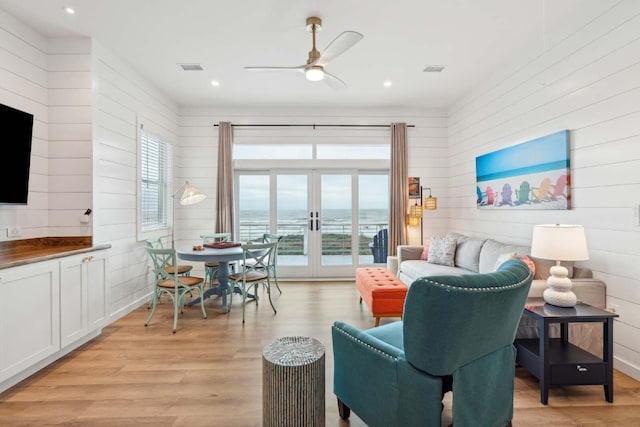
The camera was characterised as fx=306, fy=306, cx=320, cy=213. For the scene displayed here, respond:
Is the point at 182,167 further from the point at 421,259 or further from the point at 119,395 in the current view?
the point at 421,259

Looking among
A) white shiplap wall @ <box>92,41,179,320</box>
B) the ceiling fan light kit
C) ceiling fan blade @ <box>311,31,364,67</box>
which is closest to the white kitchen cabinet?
white shiplap wall @ <box>92,41,179,320</box>

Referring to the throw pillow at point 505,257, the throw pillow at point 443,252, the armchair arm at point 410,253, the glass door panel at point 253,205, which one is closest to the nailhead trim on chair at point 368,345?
the throw pillow at point 505,257

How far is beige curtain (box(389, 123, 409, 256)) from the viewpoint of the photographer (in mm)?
5320

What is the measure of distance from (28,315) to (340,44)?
3194 mm

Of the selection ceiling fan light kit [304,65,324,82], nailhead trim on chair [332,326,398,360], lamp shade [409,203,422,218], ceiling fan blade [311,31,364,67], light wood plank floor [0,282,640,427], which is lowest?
light wood plank floor [0,282,640,427]

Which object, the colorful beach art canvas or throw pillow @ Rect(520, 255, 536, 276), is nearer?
throw pillow @ Rect(520, 255, 536, 276)

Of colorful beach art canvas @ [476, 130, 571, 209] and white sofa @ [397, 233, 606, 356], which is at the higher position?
colorful beach art canvas @ [476, 130, 571, 209]

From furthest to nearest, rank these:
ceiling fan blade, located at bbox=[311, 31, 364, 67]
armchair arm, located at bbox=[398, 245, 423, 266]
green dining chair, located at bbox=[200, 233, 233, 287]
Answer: armchair arm, located at bbox=[398, 245, 423, 266]
green dining chair, located at bbox=[200, 233, 233, 287]
ceiling fan blade, located at bbox=[311, 31, 364, 67]

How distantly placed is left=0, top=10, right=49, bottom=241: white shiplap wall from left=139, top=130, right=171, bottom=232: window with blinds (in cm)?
109

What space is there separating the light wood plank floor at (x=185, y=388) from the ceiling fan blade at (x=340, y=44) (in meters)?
Result: 2.67

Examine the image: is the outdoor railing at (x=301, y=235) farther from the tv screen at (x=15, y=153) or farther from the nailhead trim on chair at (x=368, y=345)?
the nailhead trim on chair at (x=368, y=345)

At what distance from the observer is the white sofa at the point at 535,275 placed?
2428mm

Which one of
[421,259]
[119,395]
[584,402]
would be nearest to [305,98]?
[421,259]

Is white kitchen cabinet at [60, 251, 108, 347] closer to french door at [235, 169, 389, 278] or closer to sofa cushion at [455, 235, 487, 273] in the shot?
french door at [235, 169, 389, 278]
